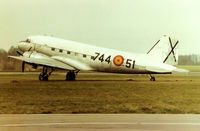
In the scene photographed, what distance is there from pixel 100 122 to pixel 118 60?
25.6 metres

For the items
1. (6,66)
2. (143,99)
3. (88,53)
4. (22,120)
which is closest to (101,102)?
(143,99)

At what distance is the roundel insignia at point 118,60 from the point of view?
3962 centimetres

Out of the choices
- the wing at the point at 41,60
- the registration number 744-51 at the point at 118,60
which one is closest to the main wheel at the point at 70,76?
the wing at the point at 41,60

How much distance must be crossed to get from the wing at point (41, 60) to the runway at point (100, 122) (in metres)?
25.6

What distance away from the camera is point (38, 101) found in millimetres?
22281

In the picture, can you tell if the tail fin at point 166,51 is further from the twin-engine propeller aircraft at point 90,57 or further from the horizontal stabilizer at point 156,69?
the horizontal stabilizer at point 156,69

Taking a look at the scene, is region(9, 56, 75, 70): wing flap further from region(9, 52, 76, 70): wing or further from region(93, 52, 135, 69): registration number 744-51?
region(93, 52, 135, 69): registration number 744-51

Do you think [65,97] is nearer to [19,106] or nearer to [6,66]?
[19,106]

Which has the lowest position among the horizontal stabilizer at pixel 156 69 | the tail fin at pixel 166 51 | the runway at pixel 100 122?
the runway at pixel 100 122

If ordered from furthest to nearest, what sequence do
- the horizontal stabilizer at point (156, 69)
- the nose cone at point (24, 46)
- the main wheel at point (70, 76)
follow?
the nose cone at point (24, 46), the main wheel at point (70, 76), the horizontal stabilizer at point (156, 69)

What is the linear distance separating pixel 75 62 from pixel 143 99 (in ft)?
62.6

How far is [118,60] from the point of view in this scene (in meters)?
39.7

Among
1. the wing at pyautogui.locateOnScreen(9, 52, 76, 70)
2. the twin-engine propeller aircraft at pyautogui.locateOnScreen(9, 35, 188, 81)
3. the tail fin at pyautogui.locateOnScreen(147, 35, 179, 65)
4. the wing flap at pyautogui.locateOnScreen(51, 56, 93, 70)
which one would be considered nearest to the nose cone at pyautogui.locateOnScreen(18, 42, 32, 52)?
the twin-engine propeller aircraft at pyautogui.locateOnScreen(9, 35, 188, 81)

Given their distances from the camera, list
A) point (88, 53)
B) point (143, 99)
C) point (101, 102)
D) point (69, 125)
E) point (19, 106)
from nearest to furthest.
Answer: point (69, 125) < point (19, 106) < point (101, 102) < point (143, 99) < point (88, 53)
